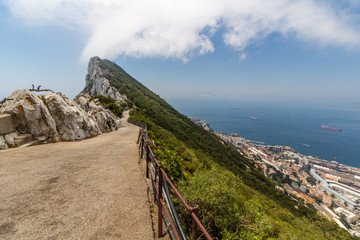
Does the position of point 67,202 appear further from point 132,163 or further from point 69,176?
point 132,163

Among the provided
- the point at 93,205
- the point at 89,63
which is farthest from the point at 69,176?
the point at 89,63

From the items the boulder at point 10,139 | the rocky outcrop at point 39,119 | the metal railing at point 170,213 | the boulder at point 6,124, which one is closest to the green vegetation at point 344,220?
the metal railing at point 170,213

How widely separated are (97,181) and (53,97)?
1225cm

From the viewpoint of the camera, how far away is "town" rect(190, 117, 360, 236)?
38.0 metres

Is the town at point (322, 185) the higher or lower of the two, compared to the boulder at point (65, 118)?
lower

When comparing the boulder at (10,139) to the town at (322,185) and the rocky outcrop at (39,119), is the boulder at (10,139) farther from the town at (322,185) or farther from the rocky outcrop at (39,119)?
the town at (322,185)

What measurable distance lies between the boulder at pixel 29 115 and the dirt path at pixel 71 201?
4.57m

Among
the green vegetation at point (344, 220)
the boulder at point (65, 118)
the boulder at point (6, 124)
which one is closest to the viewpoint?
the boulder at point (6, 124)

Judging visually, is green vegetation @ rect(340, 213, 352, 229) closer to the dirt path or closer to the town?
the town

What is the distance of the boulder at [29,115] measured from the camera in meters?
9.75

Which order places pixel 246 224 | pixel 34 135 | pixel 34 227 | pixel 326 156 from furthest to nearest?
1. pixel 326 156
2. pixel 34 135
3. pixel 246 224
4. pixel 34 227

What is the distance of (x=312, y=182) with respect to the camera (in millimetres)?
57750

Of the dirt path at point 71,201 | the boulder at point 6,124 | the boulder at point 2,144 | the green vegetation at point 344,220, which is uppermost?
the boulder at point 6,124

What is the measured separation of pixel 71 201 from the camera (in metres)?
3.91
